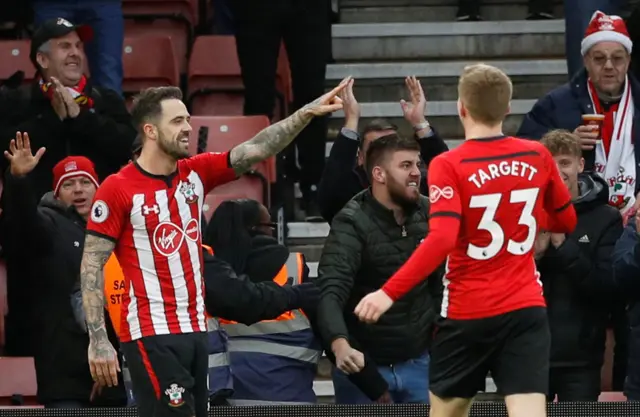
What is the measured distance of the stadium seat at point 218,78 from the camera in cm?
994

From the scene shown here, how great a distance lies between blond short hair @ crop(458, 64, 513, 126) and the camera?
5.37m

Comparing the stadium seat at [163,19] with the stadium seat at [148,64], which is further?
the stadium seat at [163,19]

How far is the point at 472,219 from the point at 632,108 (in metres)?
3.14

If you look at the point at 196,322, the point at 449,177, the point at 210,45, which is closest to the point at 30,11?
the point at 210,45

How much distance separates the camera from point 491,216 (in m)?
5.36

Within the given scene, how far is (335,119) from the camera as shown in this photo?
32.8ft

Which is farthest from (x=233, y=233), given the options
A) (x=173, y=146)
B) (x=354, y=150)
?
(x=173, y=146)

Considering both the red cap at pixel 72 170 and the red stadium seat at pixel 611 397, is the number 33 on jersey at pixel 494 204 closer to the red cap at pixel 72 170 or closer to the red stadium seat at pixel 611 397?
the red stadium seat at pixel 611 397

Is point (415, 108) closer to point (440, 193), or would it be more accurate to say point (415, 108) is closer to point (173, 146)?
point (173, 146)

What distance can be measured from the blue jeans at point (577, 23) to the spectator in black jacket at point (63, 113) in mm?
2620

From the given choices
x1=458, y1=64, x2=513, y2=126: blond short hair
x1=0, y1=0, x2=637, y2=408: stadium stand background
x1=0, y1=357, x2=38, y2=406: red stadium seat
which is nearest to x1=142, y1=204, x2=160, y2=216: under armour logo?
x1=458, y1=64, x2=513, y2=126: blond short hair

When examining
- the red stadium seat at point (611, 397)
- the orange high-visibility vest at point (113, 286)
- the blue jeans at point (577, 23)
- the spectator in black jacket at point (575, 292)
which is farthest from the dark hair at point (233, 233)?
the blue jeans at point (577, 23)

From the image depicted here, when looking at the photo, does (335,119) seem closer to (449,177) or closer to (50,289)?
(50,289)

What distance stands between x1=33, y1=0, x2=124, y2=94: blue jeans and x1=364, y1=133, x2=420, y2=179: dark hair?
249cm
